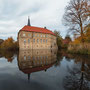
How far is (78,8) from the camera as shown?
1428 centimetres

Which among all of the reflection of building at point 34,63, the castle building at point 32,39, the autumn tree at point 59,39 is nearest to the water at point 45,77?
the reflection of building at point 34,63

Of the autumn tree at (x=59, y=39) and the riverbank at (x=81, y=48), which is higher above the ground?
the autumn tree at (x=59, y=39)

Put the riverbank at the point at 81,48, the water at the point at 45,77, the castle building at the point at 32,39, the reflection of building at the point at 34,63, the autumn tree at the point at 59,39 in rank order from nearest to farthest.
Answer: the water at the point at 45,77
the reflection of building at the point at 34,63
the riverbank at the point at 81,48
the castle building at the point at 32,39
the autumn tree at the point at 59,39

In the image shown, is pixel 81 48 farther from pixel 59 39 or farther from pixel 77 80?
pixel 59 39

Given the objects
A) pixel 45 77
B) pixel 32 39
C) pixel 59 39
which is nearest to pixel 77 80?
pixel 45 77

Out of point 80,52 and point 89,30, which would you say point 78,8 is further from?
point 80,52

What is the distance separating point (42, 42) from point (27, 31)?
434 inches

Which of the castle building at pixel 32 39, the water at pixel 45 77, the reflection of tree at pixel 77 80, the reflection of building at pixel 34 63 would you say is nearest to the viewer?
the reflection of tree at pixel 77 80

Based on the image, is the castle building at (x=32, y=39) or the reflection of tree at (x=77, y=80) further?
the castle building at (x=32, y=39)

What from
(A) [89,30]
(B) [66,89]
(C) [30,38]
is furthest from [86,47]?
(C) [30,38]

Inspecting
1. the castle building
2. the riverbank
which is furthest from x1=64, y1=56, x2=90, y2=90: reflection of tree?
the castle building

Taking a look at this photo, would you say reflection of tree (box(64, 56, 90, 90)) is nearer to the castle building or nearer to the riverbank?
the riverbank

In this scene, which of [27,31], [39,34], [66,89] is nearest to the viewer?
[66,89]

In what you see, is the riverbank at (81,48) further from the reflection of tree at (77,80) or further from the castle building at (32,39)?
the castle building at (32,39)
